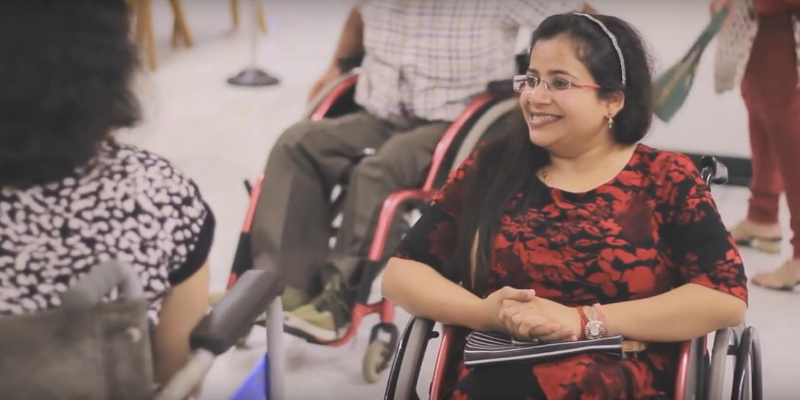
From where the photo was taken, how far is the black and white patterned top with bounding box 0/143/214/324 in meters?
1.13

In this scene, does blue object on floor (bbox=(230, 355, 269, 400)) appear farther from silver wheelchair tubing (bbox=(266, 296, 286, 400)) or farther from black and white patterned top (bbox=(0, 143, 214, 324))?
black and white patterned top (bbox=(0, 143, 214, 324))

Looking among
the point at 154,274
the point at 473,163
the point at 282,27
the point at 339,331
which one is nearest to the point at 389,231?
the point at 339,331

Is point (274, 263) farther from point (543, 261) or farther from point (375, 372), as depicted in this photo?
point (543, 261)

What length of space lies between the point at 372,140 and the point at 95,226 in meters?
1.41

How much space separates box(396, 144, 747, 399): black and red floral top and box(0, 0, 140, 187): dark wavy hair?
2.23 ft

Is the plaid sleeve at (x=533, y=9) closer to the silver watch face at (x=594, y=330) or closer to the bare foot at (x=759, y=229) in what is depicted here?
the silver watch face at (x=594, y=330)

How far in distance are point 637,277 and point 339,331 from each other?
0.98m

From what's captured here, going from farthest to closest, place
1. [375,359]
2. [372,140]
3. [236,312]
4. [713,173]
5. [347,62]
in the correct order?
[347,62] < [372,140] < [375,359] < [713,173] < [236,312]

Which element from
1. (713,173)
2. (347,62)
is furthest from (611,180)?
(347,62)

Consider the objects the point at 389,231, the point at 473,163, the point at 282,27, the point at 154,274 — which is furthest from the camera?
the point at 282,27

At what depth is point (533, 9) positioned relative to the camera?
2336mm

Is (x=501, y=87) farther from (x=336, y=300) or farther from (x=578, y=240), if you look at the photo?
(x=578, y=240)

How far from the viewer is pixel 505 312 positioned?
4.74 feet

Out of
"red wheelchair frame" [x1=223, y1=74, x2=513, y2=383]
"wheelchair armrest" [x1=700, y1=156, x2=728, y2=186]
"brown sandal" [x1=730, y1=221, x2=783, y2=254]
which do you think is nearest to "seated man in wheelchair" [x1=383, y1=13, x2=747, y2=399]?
"wheelchair armrest" [x1=700, y1=156, x2=728, y2=186]
